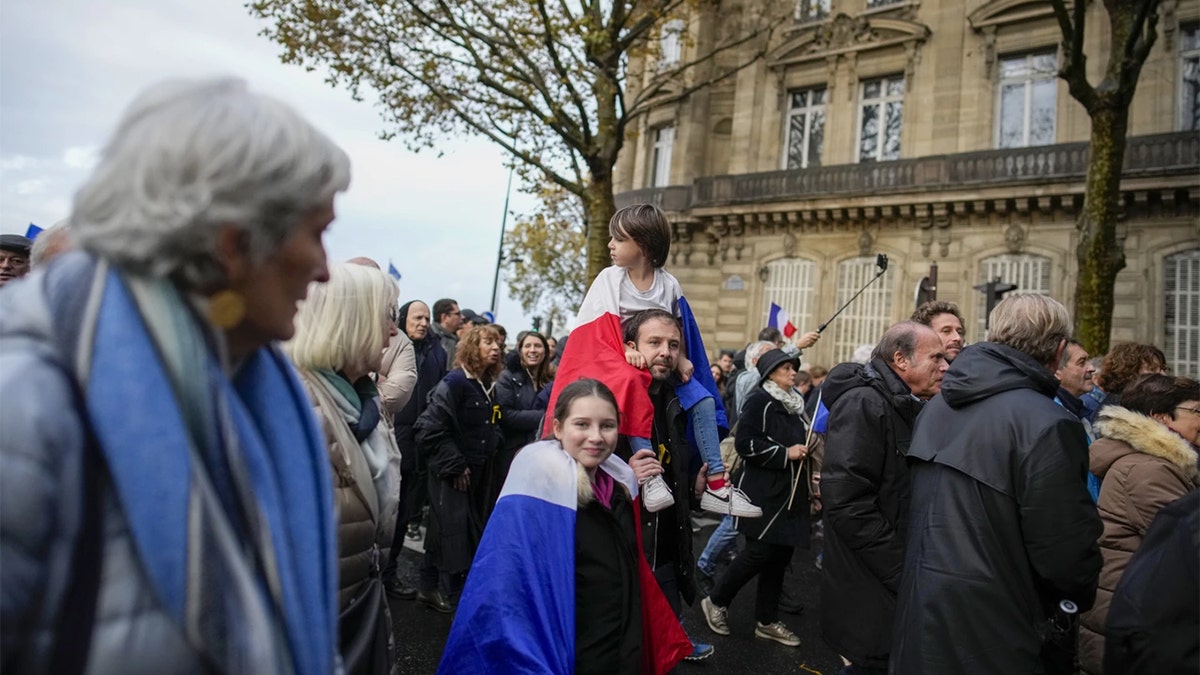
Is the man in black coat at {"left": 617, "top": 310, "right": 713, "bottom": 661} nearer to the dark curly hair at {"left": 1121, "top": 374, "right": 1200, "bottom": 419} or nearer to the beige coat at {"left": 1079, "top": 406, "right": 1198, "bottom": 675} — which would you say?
the beige coat at {"left": 1079, "top": 406, "right": 1198, "bottom": 675}

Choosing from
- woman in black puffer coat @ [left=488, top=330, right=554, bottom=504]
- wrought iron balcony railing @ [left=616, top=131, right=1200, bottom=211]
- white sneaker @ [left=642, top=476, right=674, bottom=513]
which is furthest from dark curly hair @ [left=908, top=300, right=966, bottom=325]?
wrought iron balcony railing @ [left=616, top=131, right=1200, bottom=211]

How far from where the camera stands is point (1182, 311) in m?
17.0

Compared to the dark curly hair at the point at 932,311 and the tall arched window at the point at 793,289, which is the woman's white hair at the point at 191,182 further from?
the tall arched window at the point at 793,289

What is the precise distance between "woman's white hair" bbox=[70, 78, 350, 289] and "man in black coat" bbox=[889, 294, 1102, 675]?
261 cm

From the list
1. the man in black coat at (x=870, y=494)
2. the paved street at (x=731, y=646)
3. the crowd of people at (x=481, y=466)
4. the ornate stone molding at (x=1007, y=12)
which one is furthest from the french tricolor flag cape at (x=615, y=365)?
the ornate stone molding at (x=1007, y=12)

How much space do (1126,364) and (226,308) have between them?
19.7ft

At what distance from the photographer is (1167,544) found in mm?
2045

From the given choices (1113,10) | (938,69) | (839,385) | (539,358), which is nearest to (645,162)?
(938,69)

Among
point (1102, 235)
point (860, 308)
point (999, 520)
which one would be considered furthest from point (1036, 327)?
point (860, 308)

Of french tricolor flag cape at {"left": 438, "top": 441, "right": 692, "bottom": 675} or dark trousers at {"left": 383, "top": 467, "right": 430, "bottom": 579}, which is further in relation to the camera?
dark trousers at {"left": 383, "top": 467, "right": 430, "bottom": 579}

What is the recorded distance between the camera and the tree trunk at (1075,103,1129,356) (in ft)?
34.1

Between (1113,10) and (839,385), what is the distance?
976cm

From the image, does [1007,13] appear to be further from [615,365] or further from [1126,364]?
[615,365]

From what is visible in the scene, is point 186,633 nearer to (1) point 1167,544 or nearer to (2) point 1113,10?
(1) point 1167,544
